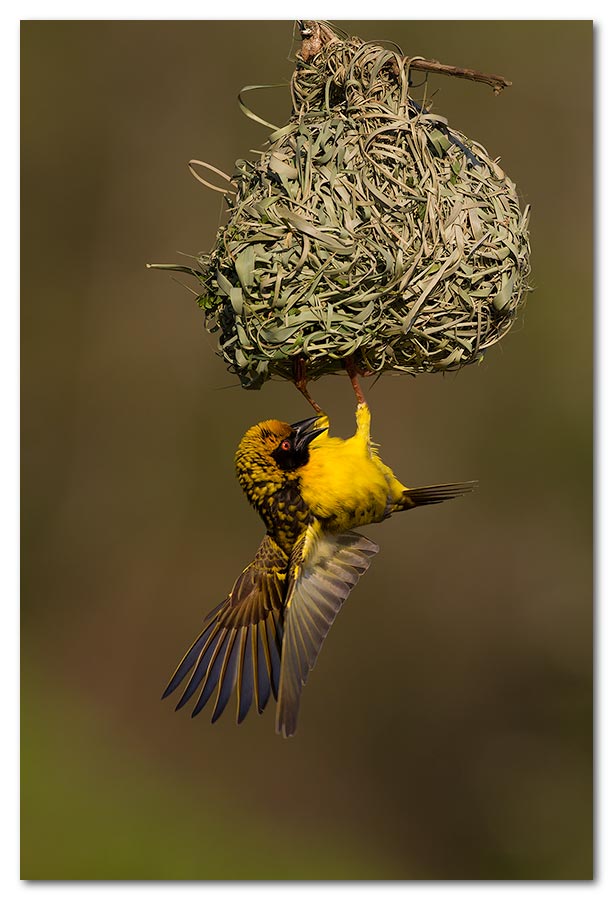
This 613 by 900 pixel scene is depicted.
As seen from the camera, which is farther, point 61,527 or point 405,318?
point 61,527

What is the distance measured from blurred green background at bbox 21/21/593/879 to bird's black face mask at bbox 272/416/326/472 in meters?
2.29

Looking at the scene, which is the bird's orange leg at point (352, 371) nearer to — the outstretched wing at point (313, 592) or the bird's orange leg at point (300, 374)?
the bird's orange leg at point (300, 374)

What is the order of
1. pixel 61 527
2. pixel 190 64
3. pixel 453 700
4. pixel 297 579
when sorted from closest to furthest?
1. pixel 297 579
2. pixel 190 64
3. pixel 61 527
4. pixel 453 700

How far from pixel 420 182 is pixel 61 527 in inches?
159

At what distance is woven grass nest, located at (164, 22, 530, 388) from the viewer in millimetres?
2893

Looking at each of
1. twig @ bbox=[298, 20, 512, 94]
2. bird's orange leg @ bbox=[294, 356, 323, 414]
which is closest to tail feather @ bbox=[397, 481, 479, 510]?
bird's orange leg @ bbox=[294, 356, 323, 414]

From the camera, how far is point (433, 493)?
3.54 m

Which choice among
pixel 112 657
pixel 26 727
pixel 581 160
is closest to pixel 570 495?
pixel 581 160

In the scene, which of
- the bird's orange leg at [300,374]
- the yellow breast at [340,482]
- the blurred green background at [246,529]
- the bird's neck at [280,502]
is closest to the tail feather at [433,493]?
the yellow breast at [340,482]

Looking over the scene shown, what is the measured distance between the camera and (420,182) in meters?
2.96

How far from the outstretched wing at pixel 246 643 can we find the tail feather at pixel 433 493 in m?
0.45

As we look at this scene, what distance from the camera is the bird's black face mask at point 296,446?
323 cm

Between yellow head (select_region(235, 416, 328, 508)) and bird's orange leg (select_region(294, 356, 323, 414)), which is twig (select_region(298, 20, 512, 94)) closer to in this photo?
bird's orange leg (select_region(294, 356, 323, 414))

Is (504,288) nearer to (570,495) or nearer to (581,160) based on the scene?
(581,160)
